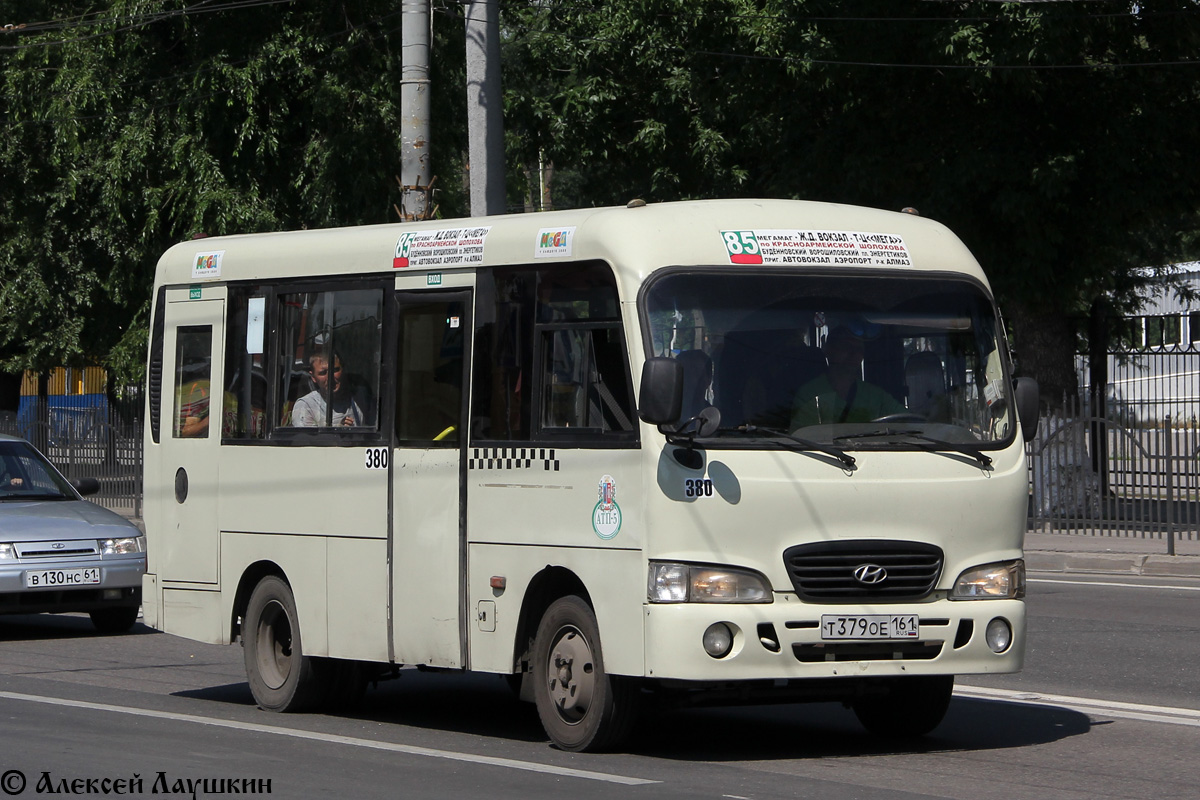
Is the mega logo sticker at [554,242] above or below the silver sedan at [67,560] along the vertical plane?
above

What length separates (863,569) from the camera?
817cm

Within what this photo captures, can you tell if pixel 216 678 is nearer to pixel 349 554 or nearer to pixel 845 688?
pixel 349 554

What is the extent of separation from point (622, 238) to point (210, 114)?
1948 centimetres

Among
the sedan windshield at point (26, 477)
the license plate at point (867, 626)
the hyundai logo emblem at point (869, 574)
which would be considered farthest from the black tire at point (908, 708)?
the sedan windshield at point (26, 477)

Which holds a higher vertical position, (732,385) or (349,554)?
(732,385)

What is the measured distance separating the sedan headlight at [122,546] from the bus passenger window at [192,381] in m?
3.20

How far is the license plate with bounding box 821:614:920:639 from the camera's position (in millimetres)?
8055

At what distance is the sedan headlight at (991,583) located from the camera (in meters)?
→ 8.40

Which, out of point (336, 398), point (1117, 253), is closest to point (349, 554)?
point (336, 398)

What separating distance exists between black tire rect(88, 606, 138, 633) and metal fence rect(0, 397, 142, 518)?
43.7 ft

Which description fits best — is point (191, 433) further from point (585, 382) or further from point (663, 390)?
point (663, 390)

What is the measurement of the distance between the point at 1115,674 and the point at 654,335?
14.8ft

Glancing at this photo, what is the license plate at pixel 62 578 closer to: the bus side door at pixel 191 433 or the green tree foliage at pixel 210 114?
the bus side door at pixel 191 433

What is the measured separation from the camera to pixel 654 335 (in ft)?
27.0
